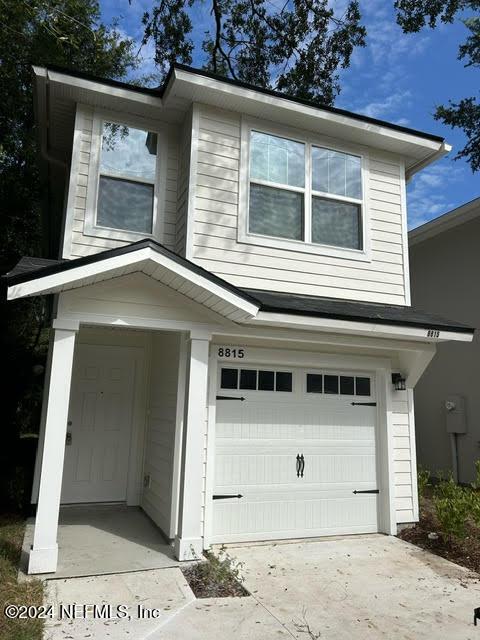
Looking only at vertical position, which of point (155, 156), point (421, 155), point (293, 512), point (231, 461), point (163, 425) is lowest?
point (293, 512)

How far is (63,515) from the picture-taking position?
623cm

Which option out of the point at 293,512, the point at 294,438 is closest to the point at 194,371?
the point at 294,438

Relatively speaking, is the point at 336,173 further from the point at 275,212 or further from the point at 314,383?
the point at 314,383

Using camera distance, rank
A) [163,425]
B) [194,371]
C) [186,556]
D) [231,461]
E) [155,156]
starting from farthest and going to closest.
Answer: [155,156], [163,425], [231,461], [194,371], [186,556]

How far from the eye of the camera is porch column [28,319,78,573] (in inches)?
169

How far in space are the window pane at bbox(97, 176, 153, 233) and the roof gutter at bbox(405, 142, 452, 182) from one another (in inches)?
165

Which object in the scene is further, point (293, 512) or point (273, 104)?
point (273, 104)

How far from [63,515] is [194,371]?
2894 mm

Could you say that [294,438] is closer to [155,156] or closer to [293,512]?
[293,512]

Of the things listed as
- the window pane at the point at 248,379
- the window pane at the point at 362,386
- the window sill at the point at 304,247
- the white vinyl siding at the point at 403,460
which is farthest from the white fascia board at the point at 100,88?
the white vinyl siding at the point at 403,460

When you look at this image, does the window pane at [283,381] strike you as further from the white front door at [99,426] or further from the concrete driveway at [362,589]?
the white front door at [99,426]

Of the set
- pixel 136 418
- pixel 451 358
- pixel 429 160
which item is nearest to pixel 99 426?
pixel 136 418

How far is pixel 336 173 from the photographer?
6.91 metres

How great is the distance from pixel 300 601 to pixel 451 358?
6.80 meters
